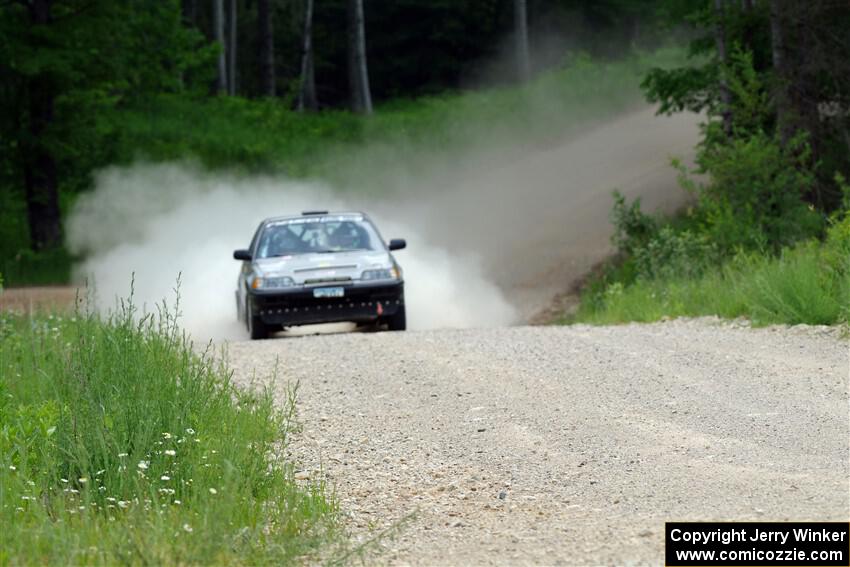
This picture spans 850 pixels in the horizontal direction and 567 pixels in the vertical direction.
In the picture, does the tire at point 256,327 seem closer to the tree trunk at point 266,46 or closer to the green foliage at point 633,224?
the green foliage at point 633,224

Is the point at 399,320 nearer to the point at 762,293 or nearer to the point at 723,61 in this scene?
the point at 762,293

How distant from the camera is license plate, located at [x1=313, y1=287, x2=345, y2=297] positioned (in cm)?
1773

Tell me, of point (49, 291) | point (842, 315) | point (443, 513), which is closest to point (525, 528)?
point (443, 513)

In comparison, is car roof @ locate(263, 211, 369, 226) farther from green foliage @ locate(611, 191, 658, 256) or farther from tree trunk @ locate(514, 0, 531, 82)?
tree trunk @ locate(514, 0, 531, 82)

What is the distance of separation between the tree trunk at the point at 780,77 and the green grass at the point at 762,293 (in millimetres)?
3567

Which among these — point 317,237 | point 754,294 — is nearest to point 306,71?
point 317,237

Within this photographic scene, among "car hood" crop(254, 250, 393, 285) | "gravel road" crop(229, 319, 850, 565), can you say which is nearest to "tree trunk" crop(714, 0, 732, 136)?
"car hood" crop(254, 250, 393, 285)

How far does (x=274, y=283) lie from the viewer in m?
17.9

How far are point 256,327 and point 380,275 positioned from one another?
1.65 m

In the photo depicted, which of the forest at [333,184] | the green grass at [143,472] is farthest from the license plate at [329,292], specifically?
the green grass at [143,472]

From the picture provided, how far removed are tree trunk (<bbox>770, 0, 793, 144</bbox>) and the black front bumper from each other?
777 centimetres

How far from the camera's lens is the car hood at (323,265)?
17.8 m

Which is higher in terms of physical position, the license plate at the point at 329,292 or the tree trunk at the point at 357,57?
the tree trunk at the point at 357,57

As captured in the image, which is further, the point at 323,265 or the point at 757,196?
the point at 757,196
